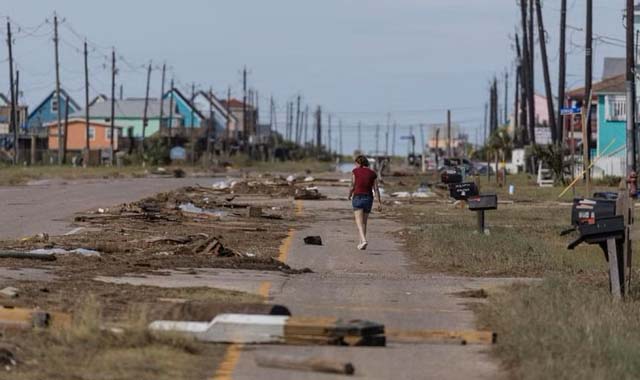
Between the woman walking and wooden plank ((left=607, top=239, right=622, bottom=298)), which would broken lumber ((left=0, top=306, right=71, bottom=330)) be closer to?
wooden plank ((left=607, top=239, right=622, bottom=298))

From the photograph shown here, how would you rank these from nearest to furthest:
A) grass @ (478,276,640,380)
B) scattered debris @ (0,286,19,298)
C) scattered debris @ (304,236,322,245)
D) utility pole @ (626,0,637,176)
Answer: grass @ (478,276,640,380) < scattered debris @ (0,286,19,298) < scattered debris @ (304,236,322,245) < utility pole @ (626,0,637,176)

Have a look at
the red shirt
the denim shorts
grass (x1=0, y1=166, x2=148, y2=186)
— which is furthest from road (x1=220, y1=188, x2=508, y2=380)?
grass (x1=0, y1=166, x2=148, y2=186)

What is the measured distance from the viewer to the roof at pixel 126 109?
13712cm

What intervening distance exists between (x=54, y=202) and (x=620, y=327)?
30.3 meters

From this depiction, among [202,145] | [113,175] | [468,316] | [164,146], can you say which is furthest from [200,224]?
[202,145]

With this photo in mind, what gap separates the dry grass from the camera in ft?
33.7

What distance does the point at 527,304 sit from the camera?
552 inches

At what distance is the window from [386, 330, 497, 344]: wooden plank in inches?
2390

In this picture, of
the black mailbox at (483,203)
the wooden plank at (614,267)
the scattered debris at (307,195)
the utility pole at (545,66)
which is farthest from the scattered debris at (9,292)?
the utility pole at (545,66)

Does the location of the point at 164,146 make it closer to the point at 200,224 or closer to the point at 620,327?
the point at 200,224

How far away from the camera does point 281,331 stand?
11.8 m

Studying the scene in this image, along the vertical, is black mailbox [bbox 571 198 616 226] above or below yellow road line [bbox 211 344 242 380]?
above

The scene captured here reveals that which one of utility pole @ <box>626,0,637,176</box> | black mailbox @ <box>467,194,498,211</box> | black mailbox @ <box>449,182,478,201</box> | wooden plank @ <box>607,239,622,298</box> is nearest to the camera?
wooden plank @ <box>607,239,622,298</box>

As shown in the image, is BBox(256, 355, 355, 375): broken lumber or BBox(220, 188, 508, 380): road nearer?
BBox(256, 355, 355, 375): broken lumber
